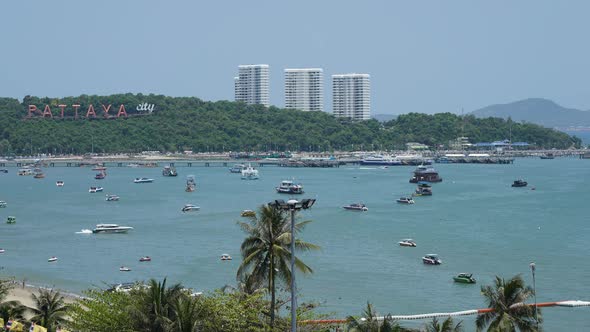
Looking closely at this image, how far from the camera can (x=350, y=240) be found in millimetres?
50750

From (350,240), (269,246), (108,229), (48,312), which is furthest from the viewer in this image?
(108,229)

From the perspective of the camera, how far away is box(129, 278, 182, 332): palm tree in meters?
16.6

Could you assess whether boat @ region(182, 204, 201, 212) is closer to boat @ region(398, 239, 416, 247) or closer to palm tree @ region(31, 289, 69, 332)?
boat @ region(398, 239, 416, 247)

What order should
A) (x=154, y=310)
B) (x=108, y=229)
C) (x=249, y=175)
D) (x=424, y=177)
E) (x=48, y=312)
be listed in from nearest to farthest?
1. (x=154, y=310)
2. (x=48, y=312)
3. (x=108, y=229)
4. (x=424, y=177)
5. (x=249, y=175)

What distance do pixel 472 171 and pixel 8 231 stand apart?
78687mm

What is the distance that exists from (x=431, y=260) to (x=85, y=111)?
139m

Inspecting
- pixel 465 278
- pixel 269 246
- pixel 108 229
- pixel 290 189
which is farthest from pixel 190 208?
pixel 269 246

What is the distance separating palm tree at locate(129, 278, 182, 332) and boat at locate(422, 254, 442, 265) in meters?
26.4

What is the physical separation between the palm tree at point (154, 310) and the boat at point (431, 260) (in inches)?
1038

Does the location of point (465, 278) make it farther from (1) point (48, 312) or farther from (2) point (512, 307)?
(1) point (48, 312)

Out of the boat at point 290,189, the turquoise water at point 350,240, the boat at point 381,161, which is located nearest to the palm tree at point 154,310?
the turquoise water at point 350,240

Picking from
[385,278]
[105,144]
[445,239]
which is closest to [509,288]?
[385,278]

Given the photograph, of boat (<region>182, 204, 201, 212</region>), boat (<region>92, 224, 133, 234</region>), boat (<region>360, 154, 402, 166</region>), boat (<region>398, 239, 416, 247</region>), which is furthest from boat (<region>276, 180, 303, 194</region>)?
boat (<region>360, 154, 402, 166</region>)

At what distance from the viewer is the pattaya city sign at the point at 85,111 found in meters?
170
